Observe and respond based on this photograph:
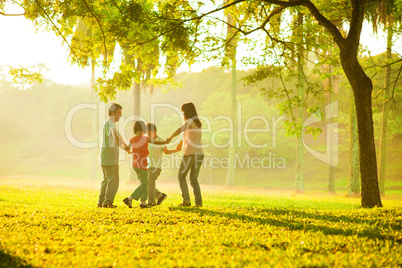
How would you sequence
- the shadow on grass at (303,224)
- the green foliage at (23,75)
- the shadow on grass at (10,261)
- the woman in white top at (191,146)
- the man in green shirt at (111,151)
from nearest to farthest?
the shadow on grass at (10,261) < the shadow on grass at (303,224) < the woman in white top at (191,146) < the man in green shirt at (111,151) < the green foliage at (23,75)

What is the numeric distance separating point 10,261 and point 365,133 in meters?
9.07

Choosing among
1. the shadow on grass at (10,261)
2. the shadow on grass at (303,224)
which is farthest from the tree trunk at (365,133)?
the shadow on grass at (10,261)

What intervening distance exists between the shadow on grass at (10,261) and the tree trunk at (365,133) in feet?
29.1

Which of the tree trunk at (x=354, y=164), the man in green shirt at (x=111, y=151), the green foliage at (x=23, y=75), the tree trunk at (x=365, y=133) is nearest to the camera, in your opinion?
the man in green shirt at (x=111, y=151)

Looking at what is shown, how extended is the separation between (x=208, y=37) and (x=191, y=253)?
9118 millimetres

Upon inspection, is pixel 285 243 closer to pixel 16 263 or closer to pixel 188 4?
pixel 16 263

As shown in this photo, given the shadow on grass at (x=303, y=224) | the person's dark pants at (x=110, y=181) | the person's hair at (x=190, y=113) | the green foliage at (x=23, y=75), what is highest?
the green foliage at (x=23, y=75)

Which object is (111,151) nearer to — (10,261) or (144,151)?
(144,151)

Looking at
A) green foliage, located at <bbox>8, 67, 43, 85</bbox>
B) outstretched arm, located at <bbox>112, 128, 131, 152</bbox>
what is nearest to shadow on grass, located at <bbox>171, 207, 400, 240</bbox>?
outstretched arm, located at <bbox>112, 128, 131, 152</bbox>

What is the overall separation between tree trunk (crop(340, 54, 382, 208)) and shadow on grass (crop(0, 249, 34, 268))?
8.86 meters

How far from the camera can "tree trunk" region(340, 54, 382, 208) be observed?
10.0 m

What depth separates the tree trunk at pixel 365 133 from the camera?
32.9ft

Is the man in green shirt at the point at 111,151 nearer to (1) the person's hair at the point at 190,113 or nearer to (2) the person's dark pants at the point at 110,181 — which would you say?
(2) the person's dark pants at the point at 110,181

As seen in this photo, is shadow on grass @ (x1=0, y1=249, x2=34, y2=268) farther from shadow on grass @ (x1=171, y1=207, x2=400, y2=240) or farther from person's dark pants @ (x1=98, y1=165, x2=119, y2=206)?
person's dark pants @ (x1=98, y1=165, x2=119, y2=206)
